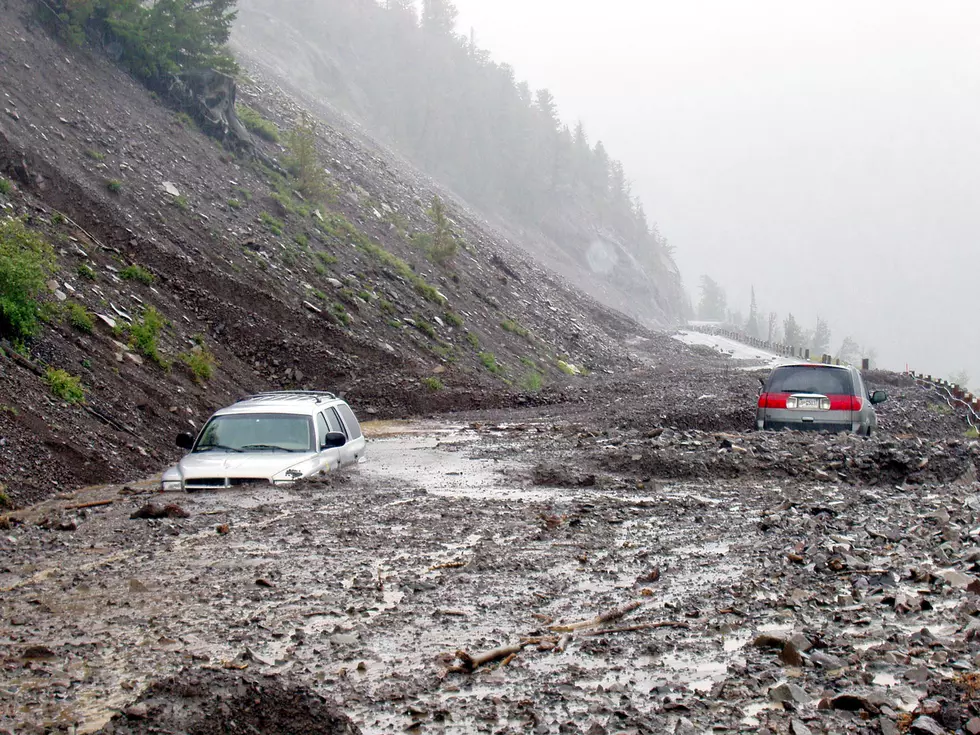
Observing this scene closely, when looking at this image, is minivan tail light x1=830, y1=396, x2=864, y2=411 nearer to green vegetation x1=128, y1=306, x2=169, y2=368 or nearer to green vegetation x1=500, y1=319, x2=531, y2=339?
green vegetation x1=128, y1=306, x2=169, y2=368

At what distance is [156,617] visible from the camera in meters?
6.42

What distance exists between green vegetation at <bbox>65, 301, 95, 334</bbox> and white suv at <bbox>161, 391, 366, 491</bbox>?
5401 mm

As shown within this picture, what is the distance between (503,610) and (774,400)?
11717 millimetres

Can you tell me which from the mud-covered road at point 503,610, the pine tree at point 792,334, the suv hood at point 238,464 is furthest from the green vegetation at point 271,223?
the pine tree at point 792,334

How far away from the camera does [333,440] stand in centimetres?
1256

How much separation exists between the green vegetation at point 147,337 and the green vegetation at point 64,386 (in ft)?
11.4

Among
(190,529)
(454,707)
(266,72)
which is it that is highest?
(266,72)

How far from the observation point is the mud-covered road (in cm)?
480

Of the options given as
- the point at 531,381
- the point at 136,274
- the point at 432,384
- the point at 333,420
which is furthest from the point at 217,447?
the point at 531,381

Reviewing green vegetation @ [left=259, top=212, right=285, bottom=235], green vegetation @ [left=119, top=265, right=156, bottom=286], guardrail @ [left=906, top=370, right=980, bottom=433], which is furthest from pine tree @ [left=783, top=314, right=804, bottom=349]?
green vegetation @ [left=119, top=265, right=156, bottom=286]

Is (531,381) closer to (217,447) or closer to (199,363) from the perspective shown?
(199,363)

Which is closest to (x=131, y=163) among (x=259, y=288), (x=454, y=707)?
(x=259, y=288)

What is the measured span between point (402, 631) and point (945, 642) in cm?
318

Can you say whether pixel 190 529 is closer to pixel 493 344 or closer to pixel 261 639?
pixel 261 639
